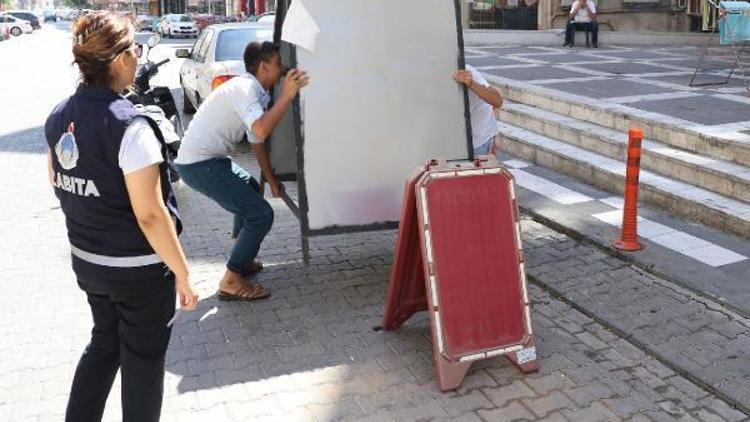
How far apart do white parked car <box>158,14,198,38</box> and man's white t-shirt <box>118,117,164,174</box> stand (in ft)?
137

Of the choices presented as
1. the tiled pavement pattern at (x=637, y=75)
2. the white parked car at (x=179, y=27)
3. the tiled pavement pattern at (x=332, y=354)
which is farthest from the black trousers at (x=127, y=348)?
the white parked car at (x=179, y=27)

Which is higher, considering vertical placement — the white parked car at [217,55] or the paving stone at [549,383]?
the white parked car at [217,55]

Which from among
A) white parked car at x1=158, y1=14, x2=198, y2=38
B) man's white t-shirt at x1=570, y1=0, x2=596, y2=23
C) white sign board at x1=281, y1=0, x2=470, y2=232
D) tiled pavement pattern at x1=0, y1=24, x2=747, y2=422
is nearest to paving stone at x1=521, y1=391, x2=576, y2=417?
tiled pavement pattern at x1=0, y1=24, x2=747, y2=422

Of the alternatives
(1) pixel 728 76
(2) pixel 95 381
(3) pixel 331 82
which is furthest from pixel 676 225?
(1) pixel 728 76

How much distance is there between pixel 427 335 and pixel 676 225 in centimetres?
289

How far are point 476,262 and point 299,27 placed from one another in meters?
1.76

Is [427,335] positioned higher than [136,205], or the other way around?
[136,205]

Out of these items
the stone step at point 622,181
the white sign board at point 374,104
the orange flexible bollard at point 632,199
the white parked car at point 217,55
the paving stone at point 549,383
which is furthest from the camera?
the white parked car at point 217,55

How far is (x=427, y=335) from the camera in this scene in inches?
171

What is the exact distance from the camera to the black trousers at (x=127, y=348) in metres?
2.73

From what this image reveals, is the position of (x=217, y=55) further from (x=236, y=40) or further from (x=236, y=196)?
(x=236, y=196)

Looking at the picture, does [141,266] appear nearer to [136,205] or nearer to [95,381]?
[136,205]

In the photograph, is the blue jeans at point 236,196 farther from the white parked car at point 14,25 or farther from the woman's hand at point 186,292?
the white parked car at point 14,25

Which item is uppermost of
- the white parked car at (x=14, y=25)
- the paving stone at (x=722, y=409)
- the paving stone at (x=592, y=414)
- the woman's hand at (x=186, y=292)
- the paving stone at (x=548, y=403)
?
the white parked car at (x=14, y=25)
